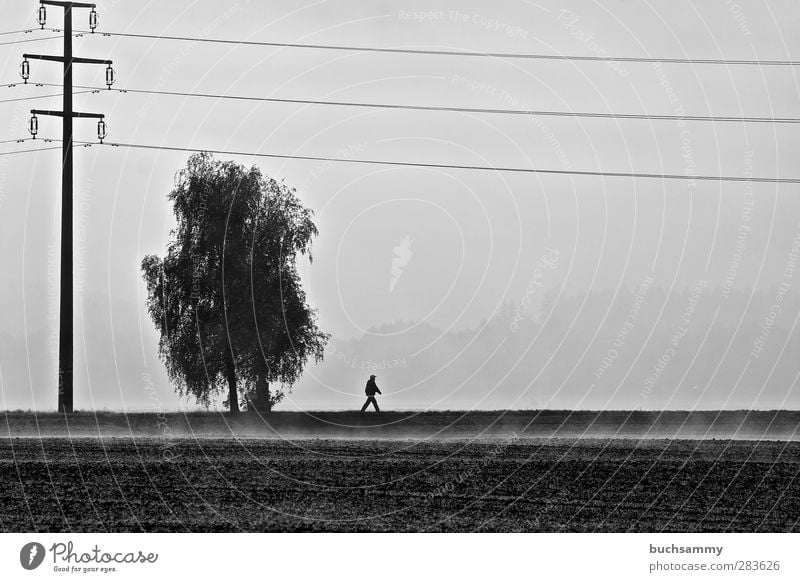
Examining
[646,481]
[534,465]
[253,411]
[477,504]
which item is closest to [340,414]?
[253,411]

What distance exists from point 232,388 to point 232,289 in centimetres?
414

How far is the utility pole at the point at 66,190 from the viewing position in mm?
42312

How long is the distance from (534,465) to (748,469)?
490 centimetres

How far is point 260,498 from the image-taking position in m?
21.6

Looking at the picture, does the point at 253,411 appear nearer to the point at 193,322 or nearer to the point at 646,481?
the point at 193,322

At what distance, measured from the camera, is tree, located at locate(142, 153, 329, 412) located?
159 ft
